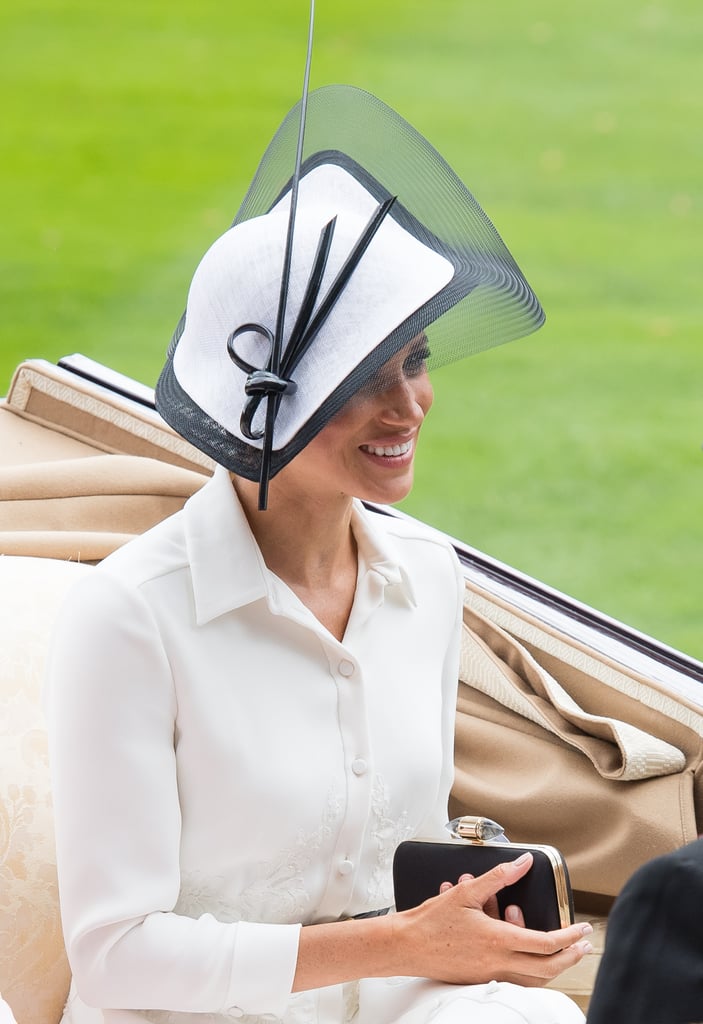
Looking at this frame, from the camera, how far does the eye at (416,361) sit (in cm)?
128

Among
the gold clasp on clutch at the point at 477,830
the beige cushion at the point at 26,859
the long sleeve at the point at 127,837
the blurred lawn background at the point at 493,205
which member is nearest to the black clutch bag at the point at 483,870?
the gold clasp on clutch at the point at 477,830

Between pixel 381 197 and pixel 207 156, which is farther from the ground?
pixel 207 156

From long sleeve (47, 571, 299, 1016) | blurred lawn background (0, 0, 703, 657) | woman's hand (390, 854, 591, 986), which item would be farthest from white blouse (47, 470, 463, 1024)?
blurred lawn background (0, 0, 703, 657)

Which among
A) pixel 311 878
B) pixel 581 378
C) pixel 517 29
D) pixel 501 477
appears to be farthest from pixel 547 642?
pixel 517 29

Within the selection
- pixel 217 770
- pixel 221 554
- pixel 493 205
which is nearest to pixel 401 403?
pixel 221 554

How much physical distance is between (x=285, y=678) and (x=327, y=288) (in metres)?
0.38

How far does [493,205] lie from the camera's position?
656 centimetres

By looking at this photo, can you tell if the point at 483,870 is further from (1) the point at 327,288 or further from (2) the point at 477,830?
(1) the point at 327,288

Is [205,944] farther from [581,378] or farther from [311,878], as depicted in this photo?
[581,378]

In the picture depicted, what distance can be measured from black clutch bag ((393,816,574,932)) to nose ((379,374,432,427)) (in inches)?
15.3

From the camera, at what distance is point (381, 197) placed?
1.35 meters

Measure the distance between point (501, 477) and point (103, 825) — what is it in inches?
153

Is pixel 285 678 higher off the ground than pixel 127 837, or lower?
higher

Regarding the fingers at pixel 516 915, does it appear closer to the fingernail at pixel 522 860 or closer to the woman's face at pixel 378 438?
the fingernail at pixel 522 860
